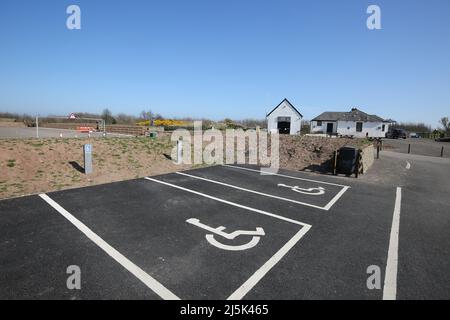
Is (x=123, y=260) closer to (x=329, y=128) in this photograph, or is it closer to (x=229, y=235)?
(x=229, y=235)

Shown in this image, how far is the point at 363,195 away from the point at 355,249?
5.32 meters

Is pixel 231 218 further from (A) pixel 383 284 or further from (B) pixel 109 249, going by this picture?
(A) pixel 383 284

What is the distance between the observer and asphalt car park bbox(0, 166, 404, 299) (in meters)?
4.09

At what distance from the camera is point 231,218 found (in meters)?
7.07

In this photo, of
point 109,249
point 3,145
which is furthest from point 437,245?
point 3,145

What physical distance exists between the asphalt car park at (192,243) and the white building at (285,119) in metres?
26.6

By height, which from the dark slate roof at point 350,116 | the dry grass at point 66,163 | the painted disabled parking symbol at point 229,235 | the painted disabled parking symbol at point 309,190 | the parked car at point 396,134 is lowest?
the painted disabled parking symbol at point 229,235

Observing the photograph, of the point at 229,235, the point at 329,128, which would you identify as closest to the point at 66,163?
the point at 229,235

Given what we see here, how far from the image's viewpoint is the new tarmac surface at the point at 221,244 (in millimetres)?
4113

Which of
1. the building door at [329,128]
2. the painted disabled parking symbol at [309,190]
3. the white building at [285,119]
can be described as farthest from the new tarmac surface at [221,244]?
the building door at [329,128]

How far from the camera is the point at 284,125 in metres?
36.2

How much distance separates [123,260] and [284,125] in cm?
3357

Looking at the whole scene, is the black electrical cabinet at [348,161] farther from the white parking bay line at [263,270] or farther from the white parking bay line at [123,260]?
the white parking bay line at [123,260]

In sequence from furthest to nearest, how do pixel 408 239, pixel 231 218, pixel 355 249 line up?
pixel 231 218
pixel 408 239
pixel 355 249
